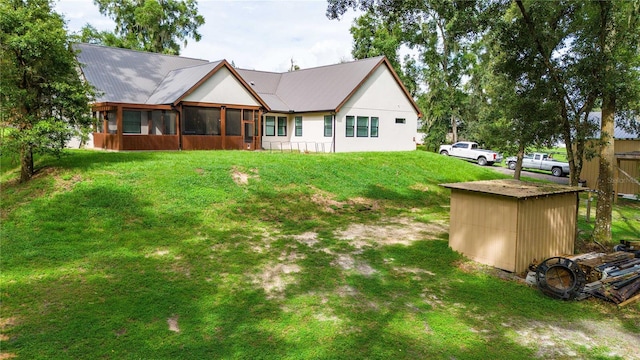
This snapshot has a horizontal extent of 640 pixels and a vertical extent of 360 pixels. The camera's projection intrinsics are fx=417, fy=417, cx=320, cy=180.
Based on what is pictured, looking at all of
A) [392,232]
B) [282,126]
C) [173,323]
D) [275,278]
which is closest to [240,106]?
[282,126]

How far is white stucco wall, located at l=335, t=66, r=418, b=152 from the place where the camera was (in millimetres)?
28875

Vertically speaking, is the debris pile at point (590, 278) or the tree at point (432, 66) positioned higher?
the tree at point (432, 66)

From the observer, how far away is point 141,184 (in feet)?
48.4

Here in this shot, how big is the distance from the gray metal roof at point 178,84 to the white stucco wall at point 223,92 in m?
0.49

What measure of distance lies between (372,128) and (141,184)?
19.1m

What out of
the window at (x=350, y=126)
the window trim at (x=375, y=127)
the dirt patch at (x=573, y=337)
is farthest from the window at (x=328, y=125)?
the dirt patch at (x=573, y=337)

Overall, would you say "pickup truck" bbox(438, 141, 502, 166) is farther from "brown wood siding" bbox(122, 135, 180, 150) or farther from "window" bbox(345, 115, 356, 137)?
"brown wood siding" bbox(122, 135, 180, 150)

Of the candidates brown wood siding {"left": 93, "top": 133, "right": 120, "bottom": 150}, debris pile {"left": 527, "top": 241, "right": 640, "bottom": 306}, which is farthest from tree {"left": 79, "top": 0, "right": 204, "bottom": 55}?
debris pile {"left": 527, "top": 241, "right": 640, "bottom": 306}

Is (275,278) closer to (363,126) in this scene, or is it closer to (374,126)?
(363,126)

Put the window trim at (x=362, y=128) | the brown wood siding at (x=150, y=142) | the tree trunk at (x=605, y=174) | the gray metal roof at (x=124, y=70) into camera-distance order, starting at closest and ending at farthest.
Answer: the tree trunk at (x=605, y=174) → the brown wood siding at (x=150, y=142) → the gray metal roof at (x=124, y=70) → the window trim at (x=362, y=128)

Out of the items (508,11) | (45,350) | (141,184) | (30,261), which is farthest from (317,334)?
(508,11)

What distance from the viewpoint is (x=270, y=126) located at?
3030cm

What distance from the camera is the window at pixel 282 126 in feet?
101

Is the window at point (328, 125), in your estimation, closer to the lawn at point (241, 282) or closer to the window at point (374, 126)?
the window at point (374, 126)
